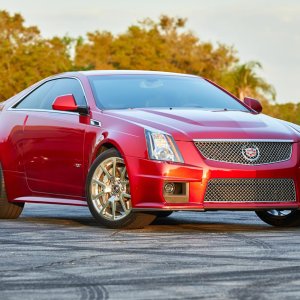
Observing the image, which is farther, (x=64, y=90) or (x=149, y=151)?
(x=64, y=90)

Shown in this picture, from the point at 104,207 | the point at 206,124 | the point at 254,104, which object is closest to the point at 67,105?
the point at 104,207

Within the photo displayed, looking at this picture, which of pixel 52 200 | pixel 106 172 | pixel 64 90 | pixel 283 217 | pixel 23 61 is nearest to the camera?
pixel 106 172

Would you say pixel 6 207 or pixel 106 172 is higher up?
pixel 106 172

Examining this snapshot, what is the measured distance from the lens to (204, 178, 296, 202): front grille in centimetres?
1034

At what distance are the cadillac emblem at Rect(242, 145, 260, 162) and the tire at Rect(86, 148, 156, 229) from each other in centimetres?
102

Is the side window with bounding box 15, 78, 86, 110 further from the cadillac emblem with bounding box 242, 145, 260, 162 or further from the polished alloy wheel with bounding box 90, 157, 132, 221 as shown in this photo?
the cadillac emblem with bounding box 242, 145, 260, 162

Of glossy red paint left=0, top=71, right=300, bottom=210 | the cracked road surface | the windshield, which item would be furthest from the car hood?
the cracked road surface

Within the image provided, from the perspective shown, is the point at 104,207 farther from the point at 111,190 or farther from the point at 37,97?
the point at 37,97

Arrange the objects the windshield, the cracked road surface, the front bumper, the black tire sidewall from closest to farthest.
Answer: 1. the cracked road surface
2. the front bumper
3. the black tire sidewall
4. the windshield

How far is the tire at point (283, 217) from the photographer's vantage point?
37.8 feet

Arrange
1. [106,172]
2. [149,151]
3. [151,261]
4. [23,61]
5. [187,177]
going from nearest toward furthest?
[151,261] → [187,177] → [149,151] → [106,172] → [23,61]

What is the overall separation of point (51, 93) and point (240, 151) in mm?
2724

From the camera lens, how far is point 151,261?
802cm

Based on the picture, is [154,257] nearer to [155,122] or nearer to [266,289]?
[266,289]
